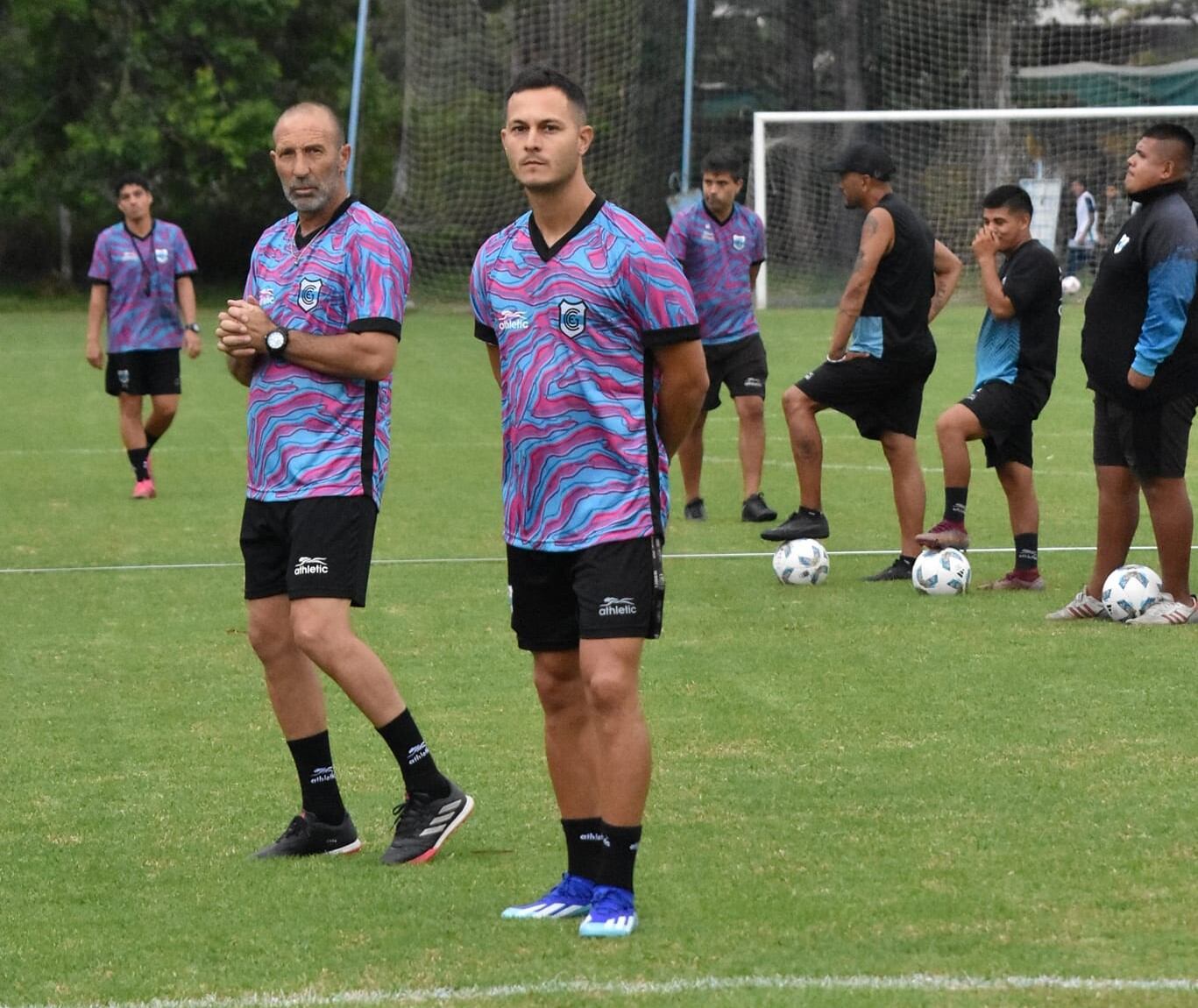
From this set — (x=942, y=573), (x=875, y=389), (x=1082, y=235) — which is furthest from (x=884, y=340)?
(x=1082, y=235)

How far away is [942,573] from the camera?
9.34 metres

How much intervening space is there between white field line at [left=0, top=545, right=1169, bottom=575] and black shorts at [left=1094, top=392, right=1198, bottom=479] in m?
2.22

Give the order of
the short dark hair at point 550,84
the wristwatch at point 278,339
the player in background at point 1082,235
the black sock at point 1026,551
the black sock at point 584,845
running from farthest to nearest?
the player in background at point 1082,235 < the black sock at point 1026,551 < the wristwatch at point 278,339 < the black sock at point 584,845 < the short dark hair at point 550,84

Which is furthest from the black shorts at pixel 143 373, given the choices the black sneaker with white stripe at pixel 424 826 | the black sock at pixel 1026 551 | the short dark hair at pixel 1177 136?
the black sneaker with white stripe at pixel 424 826

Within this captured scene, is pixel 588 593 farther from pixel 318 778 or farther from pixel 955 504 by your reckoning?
pixel 955 504

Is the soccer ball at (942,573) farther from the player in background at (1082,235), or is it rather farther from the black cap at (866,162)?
the player in background at (1082,235)

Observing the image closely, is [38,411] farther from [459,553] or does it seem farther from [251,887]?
[251,887]

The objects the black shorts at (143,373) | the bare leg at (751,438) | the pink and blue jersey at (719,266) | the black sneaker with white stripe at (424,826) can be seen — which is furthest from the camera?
the black shorts at (143,373)

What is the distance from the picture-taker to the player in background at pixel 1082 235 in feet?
98.1

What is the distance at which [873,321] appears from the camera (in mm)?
10211

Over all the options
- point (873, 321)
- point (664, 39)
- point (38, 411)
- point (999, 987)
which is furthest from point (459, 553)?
point (664, 39)

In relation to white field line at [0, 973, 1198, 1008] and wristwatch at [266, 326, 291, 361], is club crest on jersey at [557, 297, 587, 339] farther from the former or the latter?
Result: white field line at [0, 973, 1198, 1008]

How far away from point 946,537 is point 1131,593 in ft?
4.41

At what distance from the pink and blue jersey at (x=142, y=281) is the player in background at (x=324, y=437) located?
27.6ft
